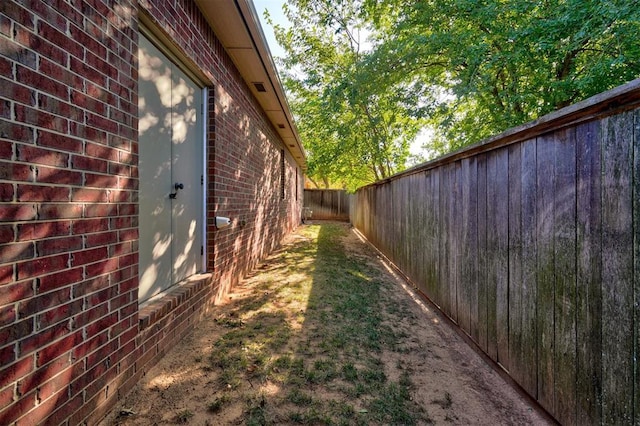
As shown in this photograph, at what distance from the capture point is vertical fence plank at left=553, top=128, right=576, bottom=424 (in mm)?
1526

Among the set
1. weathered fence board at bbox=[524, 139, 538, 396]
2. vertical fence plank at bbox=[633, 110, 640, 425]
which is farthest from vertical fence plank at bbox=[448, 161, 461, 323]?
vertical fence plank at bbox=[633, 110, 640, 425]

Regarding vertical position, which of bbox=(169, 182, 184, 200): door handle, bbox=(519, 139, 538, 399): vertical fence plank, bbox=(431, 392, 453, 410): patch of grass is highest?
bbox=(169, 182, 184, 200): door handle

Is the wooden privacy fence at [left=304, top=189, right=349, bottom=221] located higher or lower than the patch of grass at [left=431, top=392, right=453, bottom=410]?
higher

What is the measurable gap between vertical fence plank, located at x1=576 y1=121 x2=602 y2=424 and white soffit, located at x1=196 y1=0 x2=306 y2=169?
298 centimetres

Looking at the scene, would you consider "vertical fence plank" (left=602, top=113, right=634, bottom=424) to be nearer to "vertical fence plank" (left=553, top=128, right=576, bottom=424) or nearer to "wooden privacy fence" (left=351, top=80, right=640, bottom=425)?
"wooden privacy fence" (left=351, top=80, right=640, bottom=425)

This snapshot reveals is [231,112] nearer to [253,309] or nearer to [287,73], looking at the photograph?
[253,309]

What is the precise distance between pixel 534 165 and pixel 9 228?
263 cm

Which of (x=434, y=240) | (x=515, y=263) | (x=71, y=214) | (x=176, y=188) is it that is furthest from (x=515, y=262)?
(x=176, y=188)

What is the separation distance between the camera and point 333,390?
197 cm

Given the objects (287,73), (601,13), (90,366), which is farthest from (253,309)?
(287,73)

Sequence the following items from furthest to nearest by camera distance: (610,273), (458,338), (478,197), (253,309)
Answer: (253,309)
(458,338)
(478,197)
(610,273)

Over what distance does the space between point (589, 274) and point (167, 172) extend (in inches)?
116

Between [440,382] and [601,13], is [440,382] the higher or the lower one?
the lower one

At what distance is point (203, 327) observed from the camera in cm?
292
